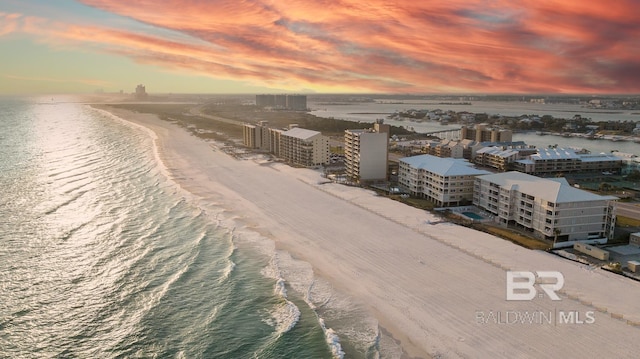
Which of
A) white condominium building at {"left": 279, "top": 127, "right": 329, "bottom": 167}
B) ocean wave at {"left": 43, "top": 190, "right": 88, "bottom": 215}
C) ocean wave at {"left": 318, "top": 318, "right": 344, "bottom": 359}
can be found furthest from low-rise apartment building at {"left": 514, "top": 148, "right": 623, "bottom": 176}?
ocean wave at {"left": 43, "top": 190, "right": 88, "bottom": 215}

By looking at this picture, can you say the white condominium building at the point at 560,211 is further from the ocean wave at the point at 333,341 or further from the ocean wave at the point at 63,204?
the ocean wave at the point at 63,204

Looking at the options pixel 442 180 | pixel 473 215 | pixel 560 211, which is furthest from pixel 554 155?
pixel 560 211

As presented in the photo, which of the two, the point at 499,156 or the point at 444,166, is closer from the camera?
the point at 444,166

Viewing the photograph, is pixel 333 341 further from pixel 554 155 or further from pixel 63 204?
pixel 554 155

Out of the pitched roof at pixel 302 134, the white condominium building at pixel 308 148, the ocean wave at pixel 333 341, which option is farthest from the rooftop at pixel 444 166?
the ocean wave at pixel 333 341

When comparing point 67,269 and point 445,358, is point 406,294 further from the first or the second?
point 67,269

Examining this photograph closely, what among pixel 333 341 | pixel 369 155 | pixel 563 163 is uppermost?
pixel 369 155

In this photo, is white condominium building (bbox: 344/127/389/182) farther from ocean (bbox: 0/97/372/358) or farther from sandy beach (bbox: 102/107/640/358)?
ocean (bbox: 0/97/372/358)
